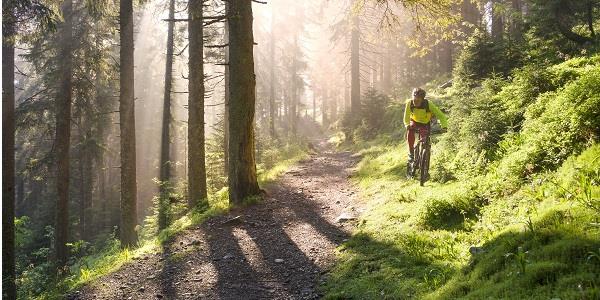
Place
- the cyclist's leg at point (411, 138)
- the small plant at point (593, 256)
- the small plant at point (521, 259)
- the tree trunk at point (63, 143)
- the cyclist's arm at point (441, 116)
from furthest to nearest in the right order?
the tree trunk at point (63, 143)
the cyclist's leg at point (411, 138)
the cyclist's arm at point (441, 116)
the small plant at point (521, 259)
the small plant at point (593, 256)

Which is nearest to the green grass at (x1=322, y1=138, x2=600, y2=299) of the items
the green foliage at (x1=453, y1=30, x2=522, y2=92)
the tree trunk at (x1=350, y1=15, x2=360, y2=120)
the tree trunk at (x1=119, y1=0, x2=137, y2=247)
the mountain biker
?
the mountain biker

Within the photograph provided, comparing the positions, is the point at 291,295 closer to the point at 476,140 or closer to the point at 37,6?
the point at 476,140

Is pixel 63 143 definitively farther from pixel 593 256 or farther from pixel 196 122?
pixel 593 256

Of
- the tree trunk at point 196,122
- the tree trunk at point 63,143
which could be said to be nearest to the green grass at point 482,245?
the tree trunk at point 196,122

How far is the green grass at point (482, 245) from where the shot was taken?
359 cm

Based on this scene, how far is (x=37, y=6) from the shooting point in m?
11.1

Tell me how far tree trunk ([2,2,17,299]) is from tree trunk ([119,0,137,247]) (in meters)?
2.88

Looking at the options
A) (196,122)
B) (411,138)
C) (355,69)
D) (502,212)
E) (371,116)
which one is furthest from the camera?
(355,69)

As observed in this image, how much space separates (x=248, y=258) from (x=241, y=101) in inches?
157

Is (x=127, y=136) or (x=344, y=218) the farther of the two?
(x=127, y=136)

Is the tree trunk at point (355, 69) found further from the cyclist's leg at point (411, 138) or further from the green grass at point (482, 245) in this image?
the green grass at point (482, 245)

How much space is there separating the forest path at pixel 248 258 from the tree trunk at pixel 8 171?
21.6 ft

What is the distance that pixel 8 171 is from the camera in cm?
1258

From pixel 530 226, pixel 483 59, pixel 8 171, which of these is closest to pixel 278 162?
pixel 483 59
